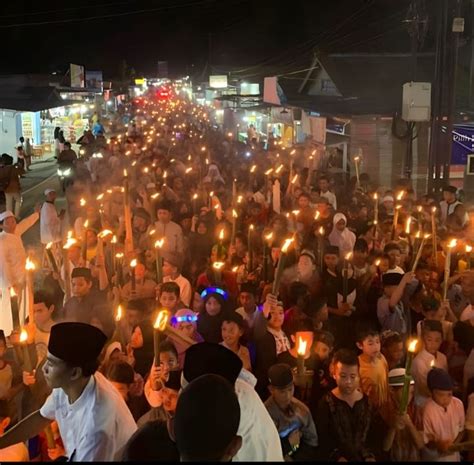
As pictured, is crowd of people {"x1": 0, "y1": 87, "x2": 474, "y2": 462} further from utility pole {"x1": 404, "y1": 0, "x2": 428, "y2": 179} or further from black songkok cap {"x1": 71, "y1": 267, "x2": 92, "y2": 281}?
utility pole {"x1": 404, "y1": 0, "x2": 428, "y2": 179}

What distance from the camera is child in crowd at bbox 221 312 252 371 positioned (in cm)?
527

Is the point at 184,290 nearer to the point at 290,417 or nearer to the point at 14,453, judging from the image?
the point at 290,417

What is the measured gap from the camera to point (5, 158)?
1855cm

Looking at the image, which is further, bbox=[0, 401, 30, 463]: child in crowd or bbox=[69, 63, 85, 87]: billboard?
bbox=[69, 63, 85, 87]: billboard

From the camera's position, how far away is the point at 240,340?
5.54 meters

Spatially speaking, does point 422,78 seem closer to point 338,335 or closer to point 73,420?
point 338,335

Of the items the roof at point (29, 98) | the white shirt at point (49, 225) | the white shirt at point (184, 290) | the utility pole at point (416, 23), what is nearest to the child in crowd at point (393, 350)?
the white shirt at point (184, 290)

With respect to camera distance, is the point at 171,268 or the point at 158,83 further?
the point at 158,83

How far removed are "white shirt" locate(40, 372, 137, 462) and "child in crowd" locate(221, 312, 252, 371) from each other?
195 centimetres

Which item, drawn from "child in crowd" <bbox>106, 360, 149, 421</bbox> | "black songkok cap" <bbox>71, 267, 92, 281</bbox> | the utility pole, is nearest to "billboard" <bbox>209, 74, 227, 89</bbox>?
the utility pole

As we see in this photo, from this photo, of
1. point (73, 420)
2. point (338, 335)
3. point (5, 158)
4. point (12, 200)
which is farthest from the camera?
point (5, 158)

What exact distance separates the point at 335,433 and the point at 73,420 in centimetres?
195

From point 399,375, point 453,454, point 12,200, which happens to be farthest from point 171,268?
point 12,200

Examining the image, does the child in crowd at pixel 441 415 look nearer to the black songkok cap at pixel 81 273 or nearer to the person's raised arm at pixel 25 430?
the person's raised arm at pixel 25 430
